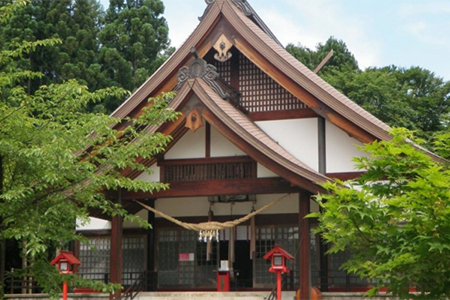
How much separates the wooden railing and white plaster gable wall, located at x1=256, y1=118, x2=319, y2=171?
1.55 m

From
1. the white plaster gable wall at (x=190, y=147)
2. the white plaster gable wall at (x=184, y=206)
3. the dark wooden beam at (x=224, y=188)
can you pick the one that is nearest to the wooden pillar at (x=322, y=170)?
the dark wooden beam at (x=224, y=188)

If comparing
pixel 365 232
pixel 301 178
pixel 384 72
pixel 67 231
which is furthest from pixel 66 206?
pixel 384 72

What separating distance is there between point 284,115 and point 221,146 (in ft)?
6.50

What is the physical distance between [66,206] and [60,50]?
89.5ft

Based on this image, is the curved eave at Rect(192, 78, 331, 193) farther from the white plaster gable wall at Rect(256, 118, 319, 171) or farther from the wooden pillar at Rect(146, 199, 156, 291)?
the wooden pillar at Rect(146, 199, 156, 291)

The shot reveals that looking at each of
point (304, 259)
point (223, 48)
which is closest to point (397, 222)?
point (304, 259)

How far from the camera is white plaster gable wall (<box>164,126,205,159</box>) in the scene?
21734mm

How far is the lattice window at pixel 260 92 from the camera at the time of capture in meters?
22.3

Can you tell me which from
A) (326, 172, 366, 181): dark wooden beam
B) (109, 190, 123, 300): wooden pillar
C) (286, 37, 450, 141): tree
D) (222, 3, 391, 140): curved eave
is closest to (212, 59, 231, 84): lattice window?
(222, 3, 391, 140): curved eave

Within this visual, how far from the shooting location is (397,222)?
13477 millimetres

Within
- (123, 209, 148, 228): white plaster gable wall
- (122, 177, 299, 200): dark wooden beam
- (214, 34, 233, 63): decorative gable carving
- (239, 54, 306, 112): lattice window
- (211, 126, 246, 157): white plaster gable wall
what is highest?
(214, 34, 233, 63): decorative gable carving

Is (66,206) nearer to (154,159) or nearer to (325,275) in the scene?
(154,159)

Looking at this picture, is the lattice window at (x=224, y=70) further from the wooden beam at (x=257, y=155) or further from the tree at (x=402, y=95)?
the tree at (x=402, y=95)

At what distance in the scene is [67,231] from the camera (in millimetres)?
14469
